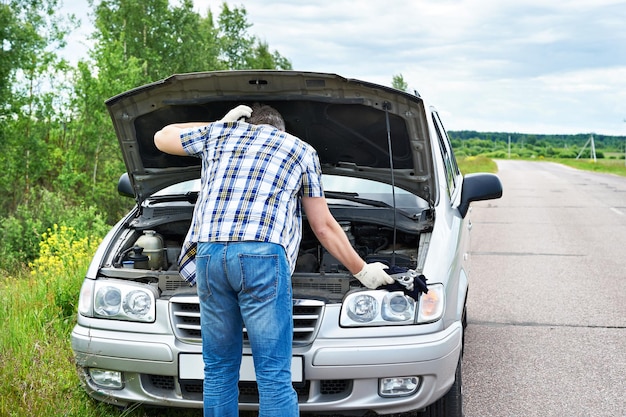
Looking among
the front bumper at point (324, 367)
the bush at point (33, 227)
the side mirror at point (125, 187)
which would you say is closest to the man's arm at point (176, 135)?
the front bumper at point (324, 367)

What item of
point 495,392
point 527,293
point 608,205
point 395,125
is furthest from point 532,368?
point 608,205

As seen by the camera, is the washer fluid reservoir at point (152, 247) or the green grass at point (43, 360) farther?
the washer fluid reservoir at point (152, 247)

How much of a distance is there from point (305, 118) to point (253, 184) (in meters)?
1.36

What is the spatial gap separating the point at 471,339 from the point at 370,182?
181cm

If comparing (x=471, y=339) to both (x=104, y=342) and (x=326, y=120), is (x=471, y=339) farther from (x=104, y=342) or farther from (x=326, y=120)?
(x=104, y=342)

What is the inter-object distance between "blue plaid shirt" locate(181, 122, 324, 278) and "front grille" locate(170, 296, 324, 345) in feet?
0.95

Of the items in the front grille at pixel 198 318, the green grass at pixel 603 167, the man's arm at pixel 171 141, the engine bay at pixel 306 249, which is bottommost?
the green grass at pixel 603 167

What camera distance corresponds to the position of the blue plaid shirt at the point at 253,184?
3191 millimetres

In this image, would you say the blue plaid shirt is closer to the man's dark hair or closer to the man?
the man

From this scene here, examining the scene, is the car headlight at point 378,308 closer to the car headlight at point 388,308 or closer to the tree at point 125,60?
the car headlight at point 388,308

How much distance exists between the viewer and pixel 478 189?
4.75 meters

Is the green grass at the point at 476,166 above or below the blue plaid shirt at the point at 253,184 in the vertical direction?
below

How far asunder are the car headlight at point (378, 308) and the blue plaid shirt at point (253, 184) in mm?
389

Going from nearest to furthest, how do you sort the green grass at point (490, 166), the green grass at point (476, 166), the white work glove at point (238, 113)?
the white work glove at point (238, 113)
the green grass at point (476, 166)
the green grass at point (490, 166)
